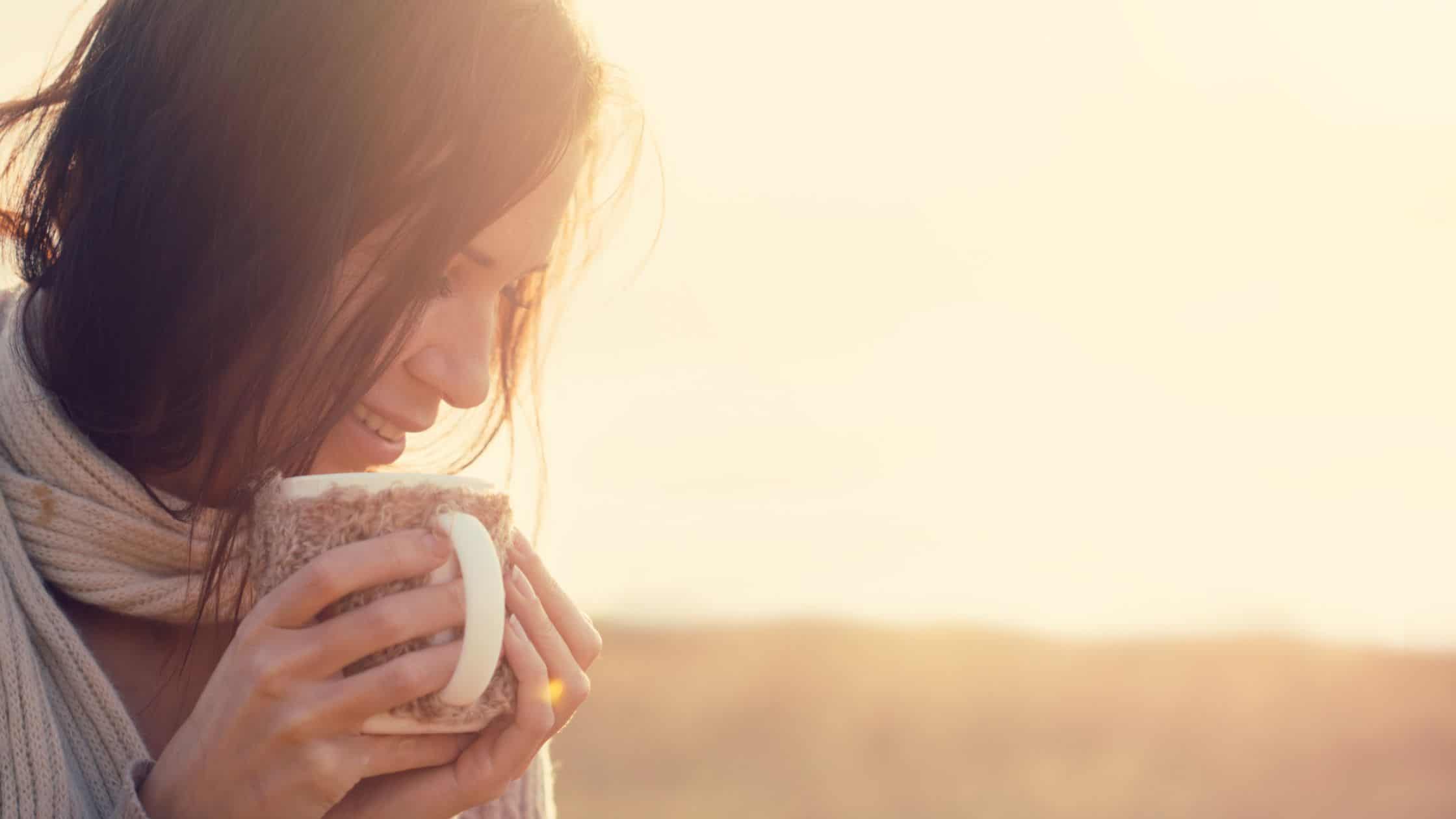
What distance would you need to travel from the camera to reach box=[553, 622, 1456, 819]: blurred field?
22.4ft

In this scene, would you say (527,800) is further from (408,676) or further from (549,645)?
(408,676)

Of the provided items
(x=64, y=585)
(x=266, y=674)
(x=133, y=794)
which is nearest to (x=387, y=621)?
(x=266, y=674)

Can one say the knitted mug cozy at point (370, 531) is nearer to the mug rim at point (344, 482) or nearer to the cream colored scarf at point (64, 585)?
the mug rim at point (344, 482)

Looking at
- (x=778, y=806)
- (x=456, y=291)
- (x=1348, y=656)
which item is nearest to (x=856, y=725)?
(x=778, y=806)

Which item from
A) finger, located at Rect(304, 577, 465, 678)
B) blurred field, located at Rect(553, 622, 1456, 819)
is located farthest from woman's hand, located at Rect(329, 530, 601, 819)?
blurred field, located at Rect(553, 622, 1456, 819)

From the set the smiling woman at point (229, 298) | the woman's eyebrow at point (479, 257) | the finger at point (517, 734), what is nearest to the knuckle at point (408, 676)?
the finger at point (517, 734)

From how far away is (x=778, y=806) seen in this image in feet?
22.6

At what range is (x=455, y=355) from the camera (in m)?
1.79

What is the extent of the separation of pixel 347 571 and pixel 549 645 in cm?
26

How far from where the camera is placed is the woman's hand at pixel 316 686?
1311 mm

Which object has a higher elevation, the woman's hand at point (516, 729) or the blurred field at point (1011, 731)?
the blurred field at point (1011, 731)

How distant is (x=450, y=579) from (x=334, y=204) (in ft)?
2.15

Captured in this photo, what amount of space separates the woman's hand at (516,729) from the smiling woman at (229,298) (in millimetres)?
240

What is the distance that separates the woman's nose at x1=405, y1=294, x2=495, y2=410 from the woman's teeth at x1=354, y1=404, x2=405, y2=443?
0.09m
